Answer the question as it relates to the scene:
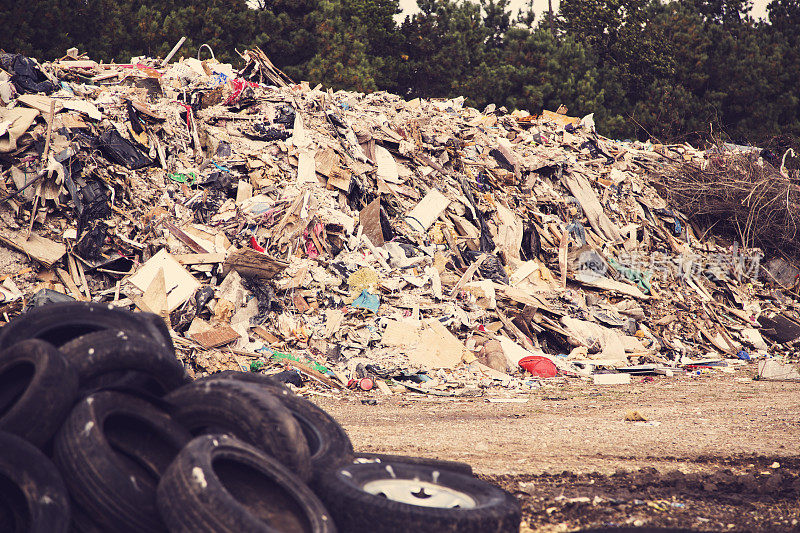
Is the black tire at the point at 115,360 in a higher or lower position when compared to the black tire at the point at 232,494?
higher

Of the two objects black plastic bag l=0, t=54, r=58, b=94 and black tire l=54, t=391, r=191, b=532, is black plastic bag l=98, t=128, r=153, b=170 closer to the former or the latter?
black plastic bag l=0, t=54, r=58, b=94

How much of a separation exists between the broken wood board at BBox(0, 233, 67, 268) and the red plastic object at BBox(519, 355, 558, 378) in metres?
6.64

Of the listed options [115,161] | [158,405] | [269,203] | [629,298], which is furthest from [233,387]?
[629,298]

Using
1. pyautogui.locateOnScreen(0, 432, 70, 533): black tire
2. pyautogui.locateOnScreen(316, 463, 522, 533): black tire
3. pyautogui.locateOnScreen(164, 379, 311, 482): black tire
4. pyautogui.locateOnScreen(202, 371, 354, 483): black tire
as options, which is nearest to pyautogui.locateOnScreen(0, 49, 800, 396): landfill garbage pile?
pyautogui.locateOnScreen(202, 371, 354, 483): black tire

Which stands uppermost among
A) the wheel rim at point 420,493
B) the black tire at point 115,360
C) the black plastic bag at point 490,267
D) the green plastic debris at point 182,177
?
the green plastic debris at point 182,177

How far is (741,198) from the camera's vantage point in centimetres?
1496

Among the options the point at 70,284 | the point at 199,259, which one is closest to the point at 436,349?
the point at 199,259

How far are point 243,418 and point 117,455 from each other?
63 centimetres

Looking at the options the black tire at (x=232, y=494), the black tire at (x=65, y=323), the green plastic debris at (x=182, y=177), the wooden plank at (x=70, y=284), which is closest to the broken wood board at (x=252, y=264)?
the wooden plank at (x=70, y=284)

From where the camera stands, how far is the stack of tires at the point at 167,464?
2787mm

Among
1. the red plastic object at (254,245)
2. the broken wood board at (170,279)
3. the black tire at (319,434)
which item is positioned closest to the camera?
the black tire at (319,434)

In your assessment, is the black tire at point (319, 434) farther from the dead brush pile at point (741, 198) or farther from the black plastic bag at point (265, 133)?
the dead brush pile at point (741, 198)

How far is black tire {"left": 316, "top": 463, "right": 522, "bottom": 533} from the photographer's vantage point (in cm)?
306

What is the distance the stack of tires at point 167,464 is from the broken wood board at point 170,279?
15.5 feet
